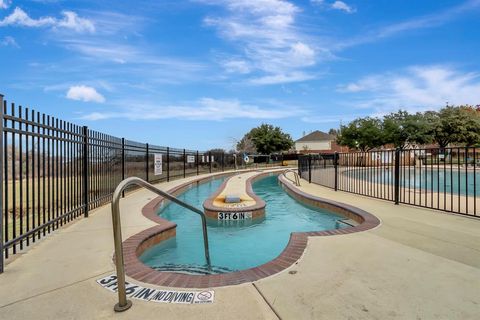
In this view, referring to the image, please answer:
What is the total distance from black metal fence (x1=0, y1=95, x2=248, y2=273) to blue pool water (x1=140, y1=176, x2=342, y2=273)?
1669 mm

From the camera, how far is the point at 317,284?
2.81 m

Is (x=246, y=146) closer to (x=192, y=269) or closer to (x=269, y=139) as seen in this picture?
(x=269, y=139)

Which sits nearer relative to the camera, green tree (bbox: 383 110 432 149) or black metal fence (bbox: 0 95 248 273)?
A: black metal fence (bbox: 0 95 248 273)

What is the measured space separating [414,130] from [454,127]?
16.7 feet

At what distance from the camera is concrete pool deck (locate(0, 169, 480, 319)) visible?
2312 millimetres

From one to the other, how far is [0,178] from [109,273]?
1527 mm

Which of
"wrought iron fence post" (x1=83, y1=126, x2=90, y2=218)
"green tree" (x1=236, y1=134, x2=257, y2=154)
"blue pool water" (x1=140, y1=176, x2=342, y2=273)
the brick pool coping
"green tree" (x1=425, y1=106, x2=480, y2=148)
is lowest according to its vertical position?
"blue pool water" (x1=140, y1=176, x2=342, y2=273)

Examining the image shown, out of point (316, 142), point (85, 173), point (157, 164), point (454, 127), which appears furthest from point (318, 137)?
point (85, 173)

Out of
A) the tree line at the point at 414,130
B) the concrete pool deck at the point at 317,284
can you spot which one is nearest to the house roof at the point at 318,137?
the tree line at the point at 414,130

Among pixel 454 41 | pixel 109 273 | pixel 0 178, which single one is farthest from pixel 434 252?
pixel 454 41

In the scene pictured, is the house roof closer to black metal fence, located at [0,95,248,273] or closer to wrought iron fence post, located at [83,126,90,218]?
black metal fence, located at [0,95,248,273]

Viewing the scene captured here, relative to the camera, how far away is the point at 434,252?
3727mm

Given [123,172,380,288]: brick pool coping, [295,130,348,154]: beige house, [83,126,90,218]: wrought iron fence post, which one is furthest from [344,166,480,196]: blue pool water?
[295,130,348,154]: beige house

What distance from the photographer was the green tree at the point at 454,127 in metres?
38.1
